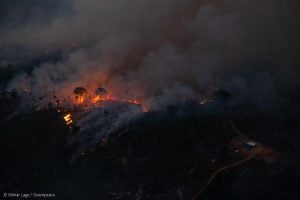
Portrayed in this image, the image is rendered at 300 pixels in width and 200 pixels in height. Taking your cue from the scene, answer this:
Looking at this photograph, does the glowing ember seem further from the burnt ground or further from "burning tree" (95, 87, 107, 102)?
"burning tree" (95, 87, 107, 102)

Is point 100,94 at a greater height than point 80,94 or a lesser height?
lesser

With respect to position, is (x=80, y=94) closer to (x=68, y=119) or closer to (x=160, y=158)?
(x=68, y=119)

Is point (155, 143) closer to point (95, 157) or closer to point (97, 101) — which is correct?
point (95, 157)

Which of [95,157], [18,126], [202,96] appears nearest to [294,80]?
[202,96]

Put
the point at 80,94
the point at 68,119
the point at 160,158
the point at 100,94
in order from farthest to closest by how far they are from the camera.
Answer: the point at 80,94 → the point at 100,94 → the point at 68,119 → the point at 160,158

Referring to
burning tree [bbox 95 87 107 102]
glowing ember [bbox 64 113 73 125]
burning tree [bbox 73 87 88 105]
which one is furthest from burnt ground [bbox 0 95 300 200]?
burning tree [bbox 95 87 107 102]

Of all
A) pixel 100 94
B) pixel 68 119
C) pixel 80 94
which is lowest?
pixel 68 119

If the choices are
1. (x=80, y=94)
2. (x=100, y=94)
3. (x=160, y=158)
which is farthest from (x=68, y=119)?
(x=160, y=158)

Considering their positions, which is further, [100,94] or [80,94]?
[80,94]
